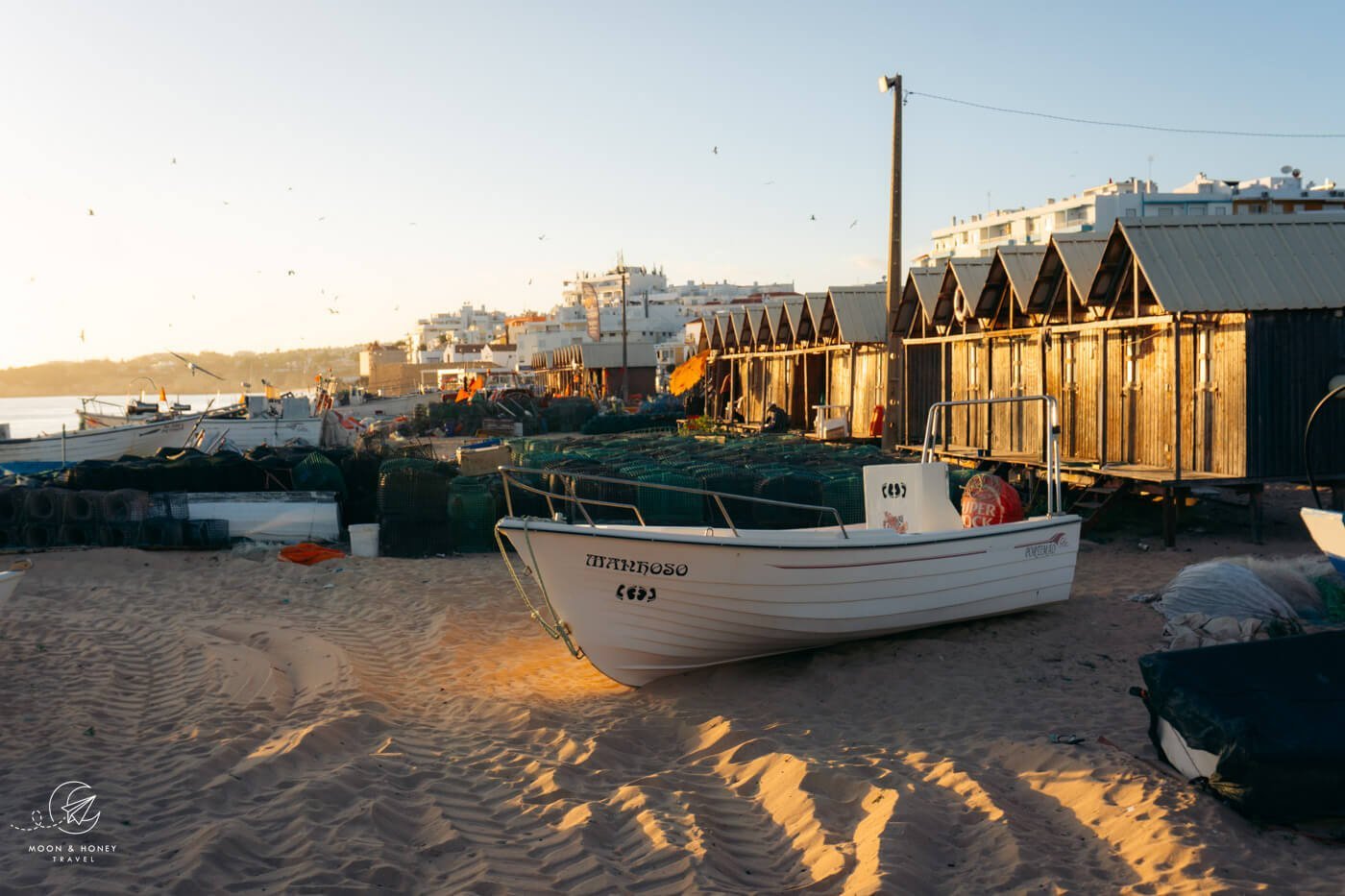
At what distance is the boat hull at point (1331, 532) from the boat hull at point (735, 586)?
97.3 inches

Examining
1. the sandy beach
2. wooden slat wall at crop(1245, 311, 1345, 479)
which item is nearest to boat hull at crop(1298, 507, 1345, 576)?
the sandy beach

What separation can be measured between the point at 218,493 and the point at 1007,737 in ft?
41.5

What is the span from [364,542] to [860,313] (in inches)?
597

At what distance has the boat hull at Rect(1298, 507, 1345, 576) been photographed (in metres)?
8.23

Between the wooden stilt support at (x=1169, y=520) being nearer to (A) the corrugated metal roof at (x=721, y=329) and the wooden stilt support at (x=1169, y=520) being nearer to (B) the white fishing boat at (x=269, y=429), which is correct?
(B) the white fishing boat at (x=269, y=429)

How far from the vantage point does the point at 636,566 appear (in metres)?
8.35

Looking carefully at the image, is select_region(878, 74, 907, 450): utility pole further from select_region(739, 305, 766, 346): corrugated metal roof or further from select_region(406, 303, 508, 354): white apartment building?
select_region(406, 303, 508, 354): white apartment building

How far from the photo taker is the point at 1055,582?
10047 mm

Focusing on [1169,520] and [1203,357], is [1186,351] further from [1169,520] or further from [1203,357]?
[1169,520]

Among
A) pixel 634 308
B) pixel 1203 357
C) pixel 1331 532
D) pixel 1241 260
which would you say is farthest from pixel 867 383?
pixel 634 308

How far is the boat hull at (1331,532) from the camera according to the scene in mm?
8227

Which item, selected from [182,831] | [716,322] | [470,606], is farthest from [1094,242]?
[716,322]

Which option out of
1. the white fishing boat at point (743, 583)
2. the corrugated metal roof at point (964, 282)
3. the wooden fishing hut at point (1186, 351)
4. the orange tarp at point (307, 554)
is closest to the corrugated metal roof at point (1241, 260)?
the wooden fishing hut at point (1186, 351)

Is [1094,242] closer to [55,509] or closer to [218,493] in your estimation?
[218,493]
